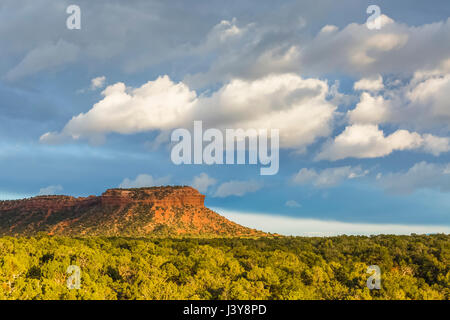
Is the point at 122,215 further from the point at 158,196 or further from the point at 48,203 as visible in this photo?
the point at 48,203

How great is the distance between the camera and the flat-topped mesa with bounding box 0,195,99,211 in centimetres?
14100

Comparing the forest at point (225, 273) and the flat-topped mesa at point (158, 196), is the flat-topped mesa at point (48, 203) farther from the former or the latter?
the forest at point (225, 273)

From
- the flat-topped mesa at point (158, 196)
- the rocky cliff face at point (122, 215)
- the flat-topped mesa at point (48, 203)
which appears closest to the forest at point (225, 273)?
the rocky cliff face at point (122, 215)

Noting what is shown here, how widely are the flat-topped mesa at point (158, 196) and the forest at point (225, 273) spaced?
80.5 meters

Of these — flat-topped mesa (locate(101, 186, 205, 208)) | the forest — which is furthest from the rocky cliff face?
the forest

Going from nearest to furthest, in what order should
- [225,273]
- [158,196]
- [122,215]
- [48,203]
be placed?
[225,273] < [122,215] < [158,196] < [48,203]

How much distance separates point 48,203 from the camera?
143 metres

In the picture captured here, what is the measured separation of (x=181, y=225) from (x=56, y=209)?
49149 mm

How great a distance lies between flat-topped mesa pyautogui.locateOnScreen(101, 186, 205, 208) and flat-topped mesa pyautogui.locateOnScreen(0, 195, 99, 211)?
768cm

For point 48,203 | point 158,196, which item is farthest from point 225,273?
point 48,203

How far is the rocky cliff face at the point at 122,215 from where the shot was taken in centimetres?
11800

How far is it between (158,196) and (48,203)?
4227 cm
